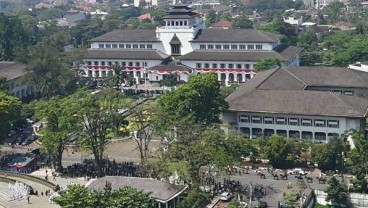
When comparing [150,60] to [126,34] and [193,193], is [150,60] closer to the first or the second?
[126,34]

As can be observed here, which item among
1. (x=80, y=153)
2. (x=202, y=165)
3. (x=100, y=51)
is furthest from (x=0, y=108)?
(x=100, y=51)

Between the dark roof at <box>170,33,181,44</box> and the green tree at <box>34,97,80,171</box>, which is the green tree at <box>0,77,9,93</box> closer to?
the green tree at <box>34,97,80,171</box>

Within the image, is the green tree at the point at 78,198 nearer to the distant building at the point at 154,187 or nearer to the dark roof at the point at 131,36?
the distant building at the point at 154,187

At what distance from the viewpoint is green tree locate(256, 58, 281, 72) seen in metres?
62.4

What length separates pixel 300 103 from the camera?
46594 mm

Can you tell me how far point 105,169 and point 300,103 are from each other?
611 inches

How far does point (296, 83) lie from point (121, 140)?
53.2ft

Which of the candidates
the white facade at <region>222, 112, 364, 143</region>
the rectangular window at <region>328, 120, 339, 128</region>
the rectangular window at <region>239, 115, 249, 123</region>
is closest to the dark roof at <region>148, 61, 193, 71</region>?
the white facade at <region>222, 112, 364, 143</region>

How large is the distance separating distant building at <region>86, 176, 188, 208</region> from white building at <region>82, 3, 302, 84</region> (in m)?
33.3

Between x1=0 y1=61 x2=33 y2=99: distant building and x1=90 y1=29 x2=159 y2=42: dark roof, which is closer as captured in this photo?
x1=0 y1=61 x2=33 y2=99: distant building

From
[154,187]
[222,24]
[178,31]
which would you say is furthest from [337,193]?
[222,24]

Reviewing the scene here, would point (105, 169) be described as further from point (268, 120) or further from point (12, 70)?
point (12, 70)

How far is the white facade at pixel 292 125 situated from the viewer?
4506cm

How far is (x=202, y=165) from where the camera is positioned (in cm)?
3581
